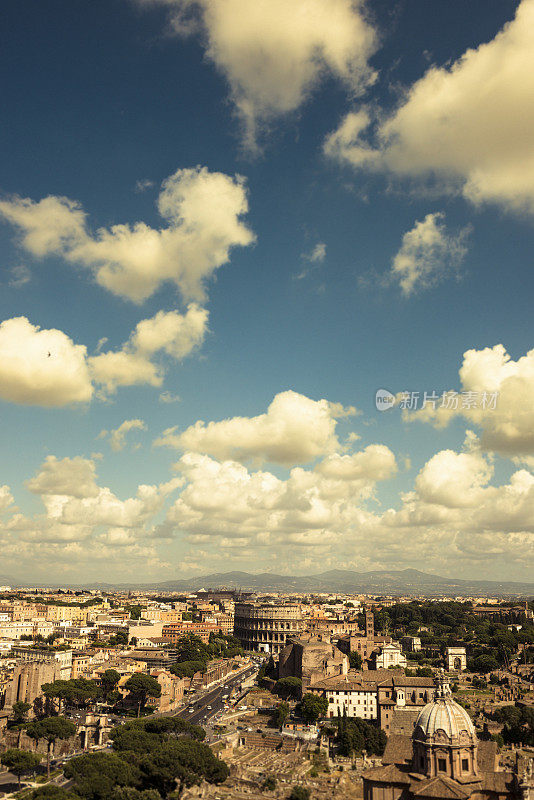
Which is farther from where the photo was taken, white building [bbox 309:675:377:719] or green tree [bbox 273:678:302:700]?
green tree [bbox 273:678:302:700]

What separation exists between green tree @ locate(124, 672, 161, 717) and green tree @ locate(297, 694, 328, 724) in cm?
3080

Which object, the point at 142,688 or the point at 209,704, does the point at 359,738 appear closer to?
the point at 209,704

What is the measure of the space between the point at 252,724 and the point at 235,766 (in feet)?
84.3

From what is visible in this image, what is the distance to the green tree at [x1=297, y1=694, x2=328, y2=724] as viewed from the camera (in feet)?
360

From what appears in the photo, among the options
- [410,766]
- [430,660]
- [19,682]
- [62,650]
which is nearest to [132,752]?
[410,766]

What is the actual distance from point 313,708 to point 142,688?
3624cm

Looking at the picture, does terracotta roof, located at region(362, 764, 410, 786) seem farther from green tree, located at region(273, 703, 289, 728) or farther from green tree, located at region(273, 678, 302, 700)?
green tree, located at region(273, 678, 302, 700)

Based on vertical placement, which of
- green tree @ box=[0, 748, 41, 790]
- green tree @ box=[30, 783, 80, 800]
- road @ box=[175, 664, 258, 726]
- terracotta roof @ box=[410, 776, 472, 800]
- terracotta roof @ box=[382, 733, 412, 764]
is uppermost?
terracotta roof @ box=[410, 776, 472, 800]

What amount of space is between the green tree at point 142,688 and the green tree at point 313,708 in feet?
101

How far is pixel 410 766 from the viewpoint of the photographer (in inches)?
2657

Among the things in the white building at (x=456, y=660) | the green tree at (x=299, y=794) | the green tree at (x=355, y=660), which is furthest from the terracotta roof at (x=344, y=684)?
the white building at (x=456, y=660)

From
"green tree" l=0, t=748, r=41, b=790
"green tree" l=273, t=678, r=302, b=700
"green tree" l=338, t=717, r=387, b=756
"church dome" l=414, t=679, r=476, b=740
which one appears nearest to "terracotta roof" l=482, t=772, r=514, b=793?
"church dome" l=414, t=679, r=476, b=740

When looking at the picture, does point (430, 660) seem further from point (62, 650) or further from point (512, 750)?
point (62, 650)

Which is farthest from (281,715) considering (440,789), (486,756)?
(440,789)
